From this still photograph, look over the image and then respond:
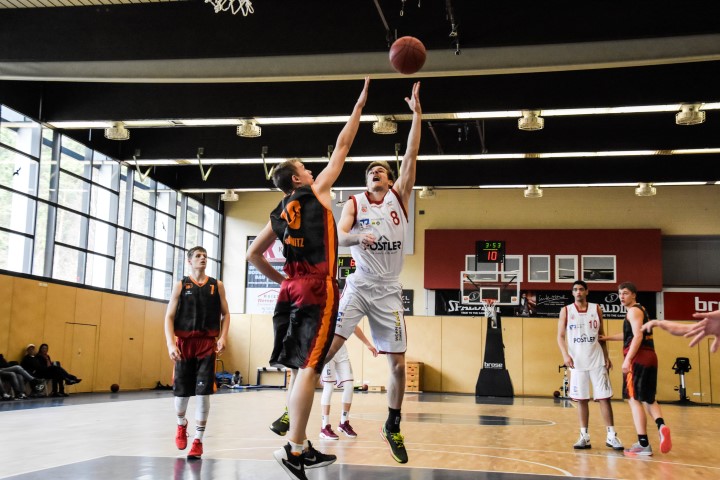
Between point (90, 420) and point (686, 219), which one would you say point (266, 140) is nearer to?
point (90, 420)

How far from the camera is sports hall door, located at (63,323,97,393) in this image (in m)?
18.0

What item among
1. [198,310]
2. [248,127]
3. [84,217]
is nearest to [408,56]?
[198,310]

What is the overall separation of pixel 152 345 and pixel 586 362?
16537 mm

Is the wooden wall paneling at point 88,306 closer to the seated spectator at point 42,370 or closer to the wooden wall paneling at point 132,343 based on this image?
the wooden wall paneling at point 132,343

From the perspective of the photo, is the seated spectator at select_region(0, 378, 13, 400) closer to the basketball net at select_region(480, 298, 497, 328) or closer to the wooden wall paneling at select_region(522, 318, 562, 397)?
the basketball net at select_region(480, 298, 497, 328)

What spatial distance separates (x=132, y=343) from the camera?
68.4 ft

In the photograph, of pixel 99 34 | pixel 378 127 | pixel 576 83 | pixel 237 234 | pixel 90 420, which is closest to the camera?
pixel 90 420

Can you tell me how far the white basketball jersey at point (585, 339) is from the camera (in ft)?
27.1

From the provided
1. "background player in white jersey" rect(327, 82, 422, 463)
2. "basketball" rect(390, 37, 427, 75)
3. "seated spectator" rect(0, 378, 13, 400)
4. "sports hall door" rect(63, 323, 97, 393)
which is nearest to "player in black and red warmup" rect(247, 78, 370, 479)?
"background player in white jersey" rect(327, 82, 422, 463)

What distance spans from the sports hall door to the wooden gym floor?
5.73 meters

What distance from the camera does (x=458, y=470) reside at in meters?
5.98

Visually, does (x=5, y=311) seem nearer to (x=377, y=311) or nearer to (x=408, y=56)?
(x=408, y=56)

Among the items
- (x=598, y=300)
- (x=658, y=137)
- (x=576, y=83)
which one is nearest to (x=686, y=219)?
(x=598, y=300)

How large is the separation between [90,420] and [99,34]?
6.12 meters
